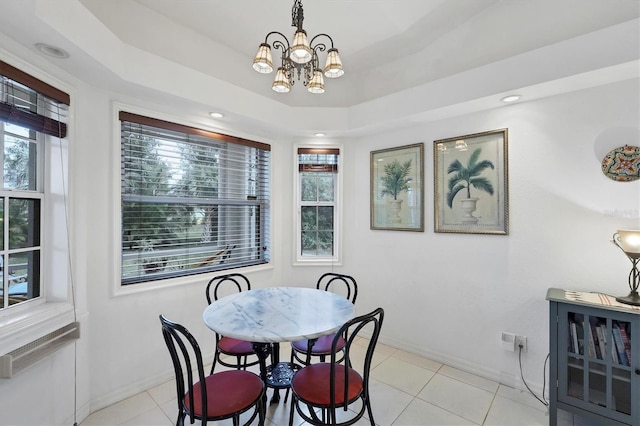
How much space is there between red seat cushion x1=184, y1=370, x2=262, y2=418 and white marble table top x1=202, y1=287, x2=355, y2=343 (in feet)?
0.99

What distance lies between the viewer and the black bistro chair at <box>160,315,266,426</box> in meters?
1.38

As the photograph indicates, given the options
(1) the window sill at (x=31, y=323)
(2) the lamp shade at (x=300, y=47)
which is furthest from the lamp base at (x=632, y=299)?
(1) the window sill at (x=31, y=323)

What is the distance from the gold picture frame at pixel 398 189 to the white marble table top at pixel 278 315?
1.22 metres

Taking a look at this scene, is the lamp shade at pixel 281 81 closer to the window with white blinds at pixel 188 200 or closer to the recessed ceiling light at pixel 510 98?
the window with white blinds at pixel 188 200

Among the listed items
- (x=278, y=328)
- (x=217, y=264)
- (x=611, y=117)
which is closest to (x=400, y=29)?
(x=611, y=117)

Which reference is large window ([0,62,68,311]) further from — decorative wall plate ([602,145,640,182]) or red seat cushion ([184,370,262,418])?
decorative wall plate ([602,145,640,182])

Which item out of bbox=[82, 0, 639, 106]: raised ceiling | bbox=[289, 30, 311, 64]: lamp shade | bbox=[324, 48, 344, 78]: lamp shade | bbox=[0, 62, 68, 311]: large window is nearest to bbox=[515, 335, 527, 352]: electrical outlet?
bbox=[82, 0, 639, 106]: raised ceiling

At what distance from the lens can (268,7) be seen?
2.25m

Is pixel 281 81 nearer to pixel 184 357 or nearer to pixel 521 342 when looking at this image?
pixel 184 357

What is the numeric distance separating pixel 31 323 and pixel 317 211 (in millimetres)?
2571

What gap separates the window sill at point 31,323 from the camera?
4.93ft

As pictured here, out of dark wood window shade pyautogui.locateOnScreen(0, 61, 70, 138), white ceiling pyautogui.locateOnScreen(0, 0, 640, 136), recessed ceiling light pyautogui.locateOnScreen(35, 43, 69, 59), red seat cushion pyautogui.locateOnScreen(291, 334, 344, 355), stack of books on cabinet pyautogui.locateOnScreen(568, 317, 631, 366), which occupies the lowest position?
red seat cushion pyautogui.locateOnScreen(291, 334, 344, 355)

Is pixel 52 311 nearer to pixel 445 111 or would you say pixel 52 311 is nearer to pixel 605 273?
pixel 445 111

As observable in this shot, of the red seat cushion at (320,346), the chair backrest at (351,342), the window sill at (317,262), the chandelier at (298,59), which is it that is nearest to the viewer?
the chair backrest at (351,342)
